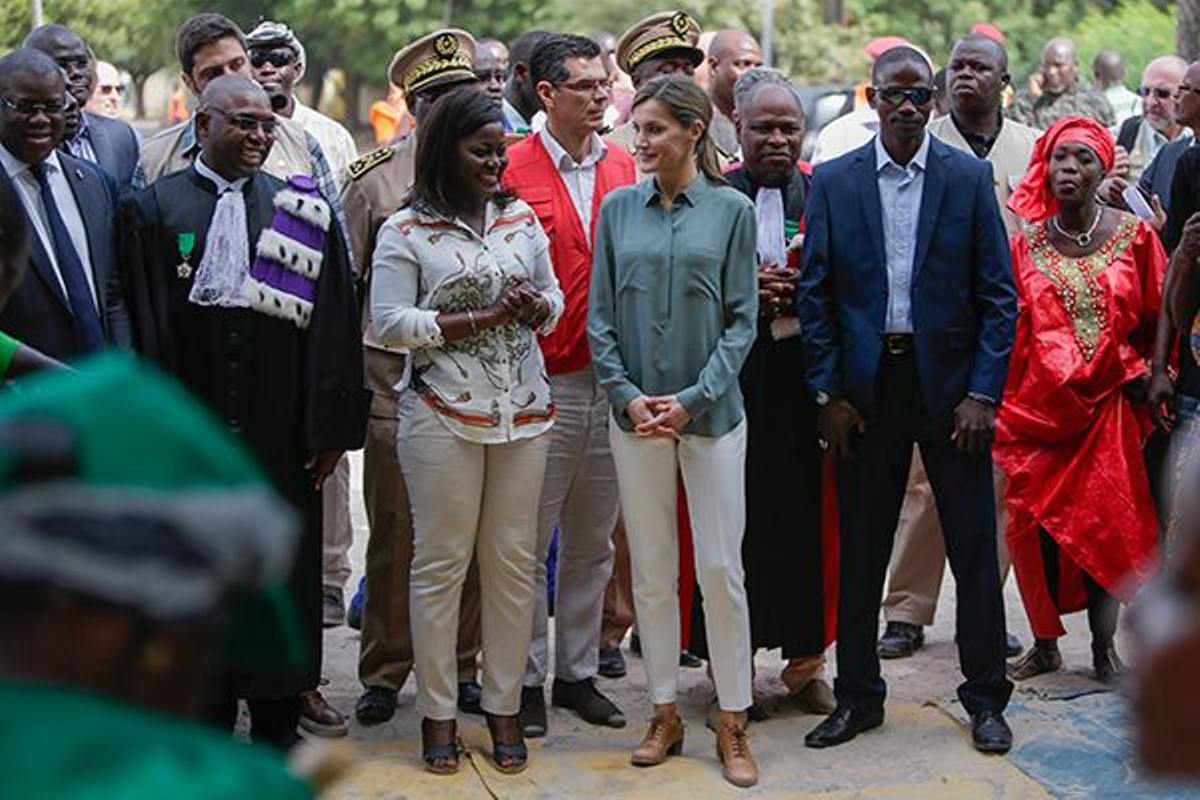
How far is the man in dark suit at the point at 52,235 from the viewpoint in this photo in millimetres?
5355

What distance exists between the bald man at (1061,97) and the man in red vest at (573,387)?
687 cm

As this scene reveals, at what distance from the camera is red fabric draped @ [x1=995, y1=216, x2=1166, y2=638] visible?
648cm

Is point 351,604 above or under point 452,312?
under

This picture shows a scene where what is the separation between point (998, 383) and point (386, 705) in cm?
219

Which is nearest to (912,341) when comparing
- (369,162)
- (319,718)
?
(369,162)

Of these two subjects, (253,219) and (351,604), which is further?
(351,604)

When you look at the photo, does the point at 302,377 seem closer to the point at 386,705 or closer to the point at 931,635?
the point at 386,705

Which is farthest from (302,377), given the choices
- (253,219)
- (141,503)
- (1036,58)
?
(1036,58)

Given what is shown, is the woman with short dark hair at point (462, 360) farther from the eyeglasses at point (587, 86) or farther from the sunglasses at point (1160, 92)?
the sunglasses at point (1160, 92)

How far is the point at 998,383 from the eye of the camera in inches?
232

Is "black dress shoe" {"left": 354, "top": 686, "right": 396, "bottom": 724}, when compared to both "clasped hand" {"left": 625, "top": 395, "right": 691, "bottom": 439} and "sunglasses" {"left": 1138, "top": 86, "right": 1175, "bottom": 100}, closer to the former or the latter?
"clasped hand" {"left": 625, "top": 395, "right": 691, "bottom": 439}

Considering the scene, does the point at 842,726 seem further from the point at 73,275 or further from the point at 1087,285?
the point at 73,275

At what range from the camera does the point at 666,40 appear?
7.51 m

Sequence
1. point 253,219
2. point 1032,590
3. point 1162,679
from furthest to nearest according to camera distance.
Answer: point 1032,590 < point 253,219 < point 1162,679
